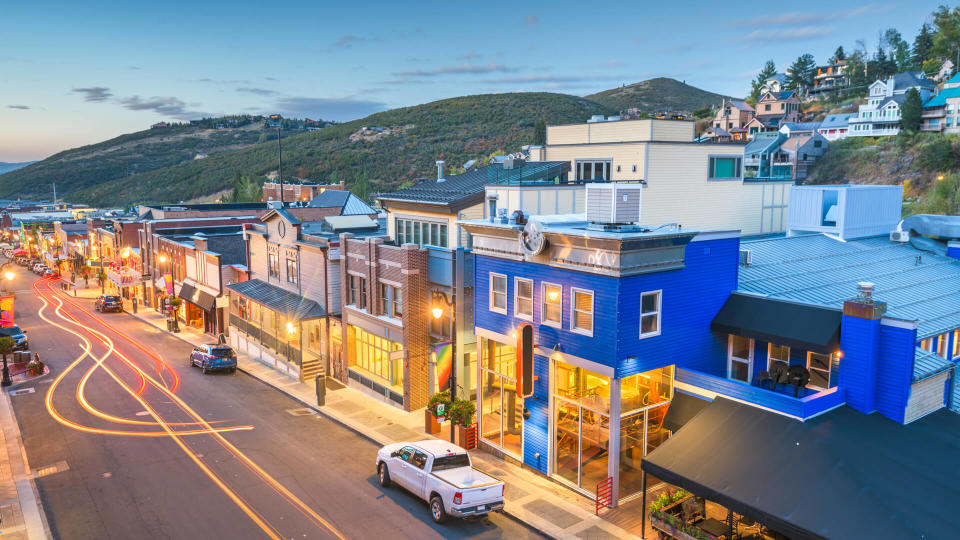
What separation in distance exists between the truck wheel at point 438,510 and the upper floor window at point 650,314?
26.4 ft

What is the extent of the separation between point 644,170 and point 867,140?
319ft

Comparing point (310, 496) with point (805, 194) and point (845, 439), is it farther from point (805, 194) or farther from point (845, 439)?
point (805, 194)

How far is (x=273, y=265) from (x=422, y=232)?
1342 cm

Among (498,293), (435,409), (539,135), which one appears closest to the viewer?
(498,293)

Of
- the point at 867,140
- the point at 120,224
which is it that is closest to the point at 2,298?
the point at 120,224

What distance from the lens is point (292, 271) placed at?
3922 cm

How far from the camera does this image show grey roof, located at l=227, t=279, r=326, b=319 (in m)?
35.7

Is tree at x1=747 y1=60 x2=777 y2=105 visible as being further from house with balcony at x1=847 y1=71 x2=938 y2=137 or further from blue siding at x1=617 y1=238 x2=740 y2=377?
blue siding at x1=617 y1=238 x2=740 y2=377

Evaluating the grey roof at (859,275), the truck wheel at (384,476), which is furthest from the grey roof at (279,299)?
the grey roof at (859,275)

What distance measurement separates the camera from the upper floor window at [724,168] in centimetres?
3422

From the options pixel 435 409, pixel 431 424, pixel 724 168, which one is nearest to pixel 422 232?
pixel 435 409

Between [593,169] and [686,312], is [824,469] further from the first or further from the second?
[593,169]

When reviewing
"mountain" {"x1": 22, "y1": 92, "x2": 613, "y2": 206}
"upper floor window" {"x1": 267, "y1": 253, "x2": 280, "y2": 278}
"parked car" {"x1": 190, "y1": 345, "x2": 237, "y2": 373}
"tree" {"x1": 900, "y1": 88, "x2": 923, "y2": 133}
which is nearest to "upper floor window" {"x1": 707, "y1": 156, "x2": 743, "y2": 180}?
"upper floor window" {"x1": 267, "y1": 253, "x2": 280, "y2": 278}

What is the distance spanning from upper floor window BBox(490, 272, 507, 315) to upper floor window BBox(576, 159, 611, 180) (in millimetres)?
12402
